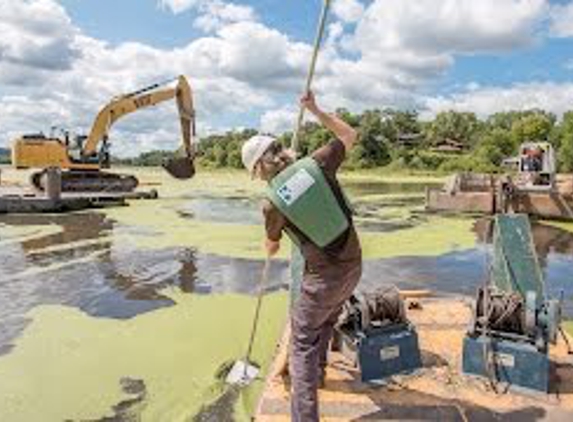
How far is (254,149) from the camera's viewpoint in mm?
3873

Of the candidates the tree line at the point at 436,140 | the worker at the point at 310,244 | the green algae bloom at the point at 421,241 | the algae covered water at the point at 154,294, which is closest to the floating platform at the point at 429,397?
the worker at the point at 310,244

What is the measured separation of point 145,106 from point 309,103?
1986cm

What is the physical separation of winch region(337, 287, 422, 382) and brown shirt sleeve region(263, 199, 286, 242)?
121 centimetres

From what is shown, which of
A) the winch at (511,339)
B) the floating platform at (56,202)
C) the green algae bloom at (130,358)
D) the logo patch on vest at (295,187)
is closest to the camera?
the logo patch on vest at (295,187)

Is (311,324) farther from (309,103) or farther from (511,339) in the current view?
(511,339)

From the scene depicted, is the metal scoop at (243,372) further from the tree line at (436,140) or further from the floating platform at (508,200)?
the tree line at (436,140)

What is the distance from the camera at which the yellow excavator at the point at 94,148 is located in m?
22.4

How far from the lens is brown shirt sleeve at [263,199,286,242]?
3885 millimetres

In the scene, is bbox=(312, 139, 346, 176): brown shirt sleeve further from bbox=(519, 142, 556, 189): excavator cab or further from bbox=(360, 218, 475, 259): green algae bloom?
bbox=(519, 142, 556, 189): excavator cab

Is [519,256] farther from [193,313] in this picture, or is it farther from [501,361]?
[193,313]

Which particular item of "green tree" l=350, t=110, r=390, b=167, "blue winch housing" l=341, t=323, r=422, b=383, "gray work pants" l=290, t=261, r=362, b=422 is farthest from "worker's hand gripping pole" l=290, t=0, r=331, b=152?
"green tree" l=350, t=110, r=390, b=167

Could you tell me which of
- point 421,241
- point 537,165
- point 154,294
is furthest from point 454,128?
point 154,294

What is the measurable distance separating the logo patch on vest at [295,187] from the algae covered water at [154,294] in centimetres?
183

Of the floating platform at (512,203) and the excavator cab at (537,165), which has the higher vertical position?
the excavator cab at (537,165)
